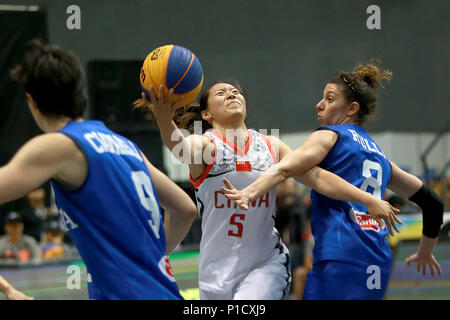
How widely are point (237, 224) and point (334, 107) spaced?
0.89 m

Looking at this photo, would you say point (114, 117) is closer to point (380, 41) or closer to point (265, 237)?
point (265, 237)

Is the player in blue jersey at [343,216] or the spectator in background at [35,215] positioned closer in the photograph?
the player in blue jersey at [343,216]

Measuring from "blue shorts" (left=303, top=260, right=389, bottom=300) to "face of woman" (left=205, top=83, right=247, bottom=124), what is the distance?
1.07 meters

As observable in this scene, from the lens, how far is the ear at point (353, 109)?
11.3 ft

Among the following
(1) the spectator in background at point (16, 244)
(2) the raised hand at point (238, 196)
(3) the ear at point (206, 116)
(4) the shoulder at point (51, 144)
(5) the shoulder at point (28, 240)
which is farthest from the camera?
(5) the shoulder at point (28, 240)

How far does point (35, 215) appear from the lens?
25.1 ft

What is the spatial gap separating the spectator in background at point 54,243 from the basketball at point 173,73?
14.5 feet

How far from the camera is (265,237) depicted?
343cm

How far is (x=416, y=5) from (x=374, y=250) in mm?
9316

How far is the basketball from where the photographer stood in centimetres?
299

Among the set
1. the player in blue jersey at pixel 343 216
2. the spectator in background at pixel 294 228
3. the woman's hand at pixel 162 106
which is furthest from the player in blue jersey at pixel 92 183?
the spectator in background at pixel 294 228

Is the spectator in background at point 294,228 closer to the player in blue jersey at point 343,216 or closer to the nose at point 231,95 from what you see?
the nose at point 231,95

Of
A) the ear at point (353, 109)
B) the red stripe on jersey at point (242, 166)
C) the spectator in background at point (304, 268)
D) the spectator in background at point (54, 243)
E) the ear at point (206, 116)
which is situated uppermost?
the ear at point (353, 109)
